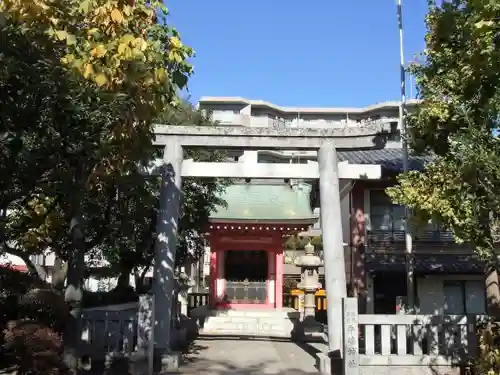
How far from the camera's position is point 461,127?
7.96 meters

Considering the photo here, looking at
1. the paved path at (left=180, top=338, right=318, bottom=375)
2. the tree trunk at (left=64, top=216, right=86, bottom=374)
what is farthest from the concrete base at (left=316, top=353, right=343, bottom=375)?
the tree trunk at (left=64, top=216, right=86, bottom=374)

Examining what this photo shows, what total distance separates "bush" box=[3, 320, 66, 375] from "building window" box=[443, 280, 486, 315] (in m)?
15.0

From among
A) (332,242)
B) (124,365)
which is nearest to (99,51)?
(124,365)

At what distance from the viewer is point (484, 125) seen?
7.21 m

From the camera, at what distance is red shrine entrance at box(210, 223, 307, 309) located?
20.0 m

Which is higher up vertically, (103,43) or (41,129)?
(103,43)

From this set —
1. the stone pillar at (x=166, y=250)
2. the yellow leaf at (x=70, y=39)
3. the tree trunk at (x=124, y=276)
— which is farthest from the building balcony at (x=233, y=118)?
the yellow leaf at (x=70, y=39)

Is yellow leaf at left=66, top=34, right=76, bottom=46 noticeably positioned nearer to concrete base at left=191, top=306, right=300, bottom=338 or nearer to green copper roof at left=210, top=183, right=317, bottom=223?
green copper roof at left=210, top=183, right=317, bottom=223

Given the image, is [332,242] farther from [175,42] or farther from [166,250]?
[175,42]

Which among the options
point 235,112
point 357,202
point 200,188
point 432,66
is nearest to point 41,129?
point 432,66

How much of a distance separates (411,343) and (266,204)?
1139 centimetres

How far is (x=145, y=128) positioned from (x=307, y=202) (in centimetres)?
1406

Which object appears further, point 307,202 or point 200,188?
point 307,202

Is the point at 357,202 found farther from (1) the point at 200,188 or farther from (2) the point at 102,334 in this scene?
(2) the point at 102,334
